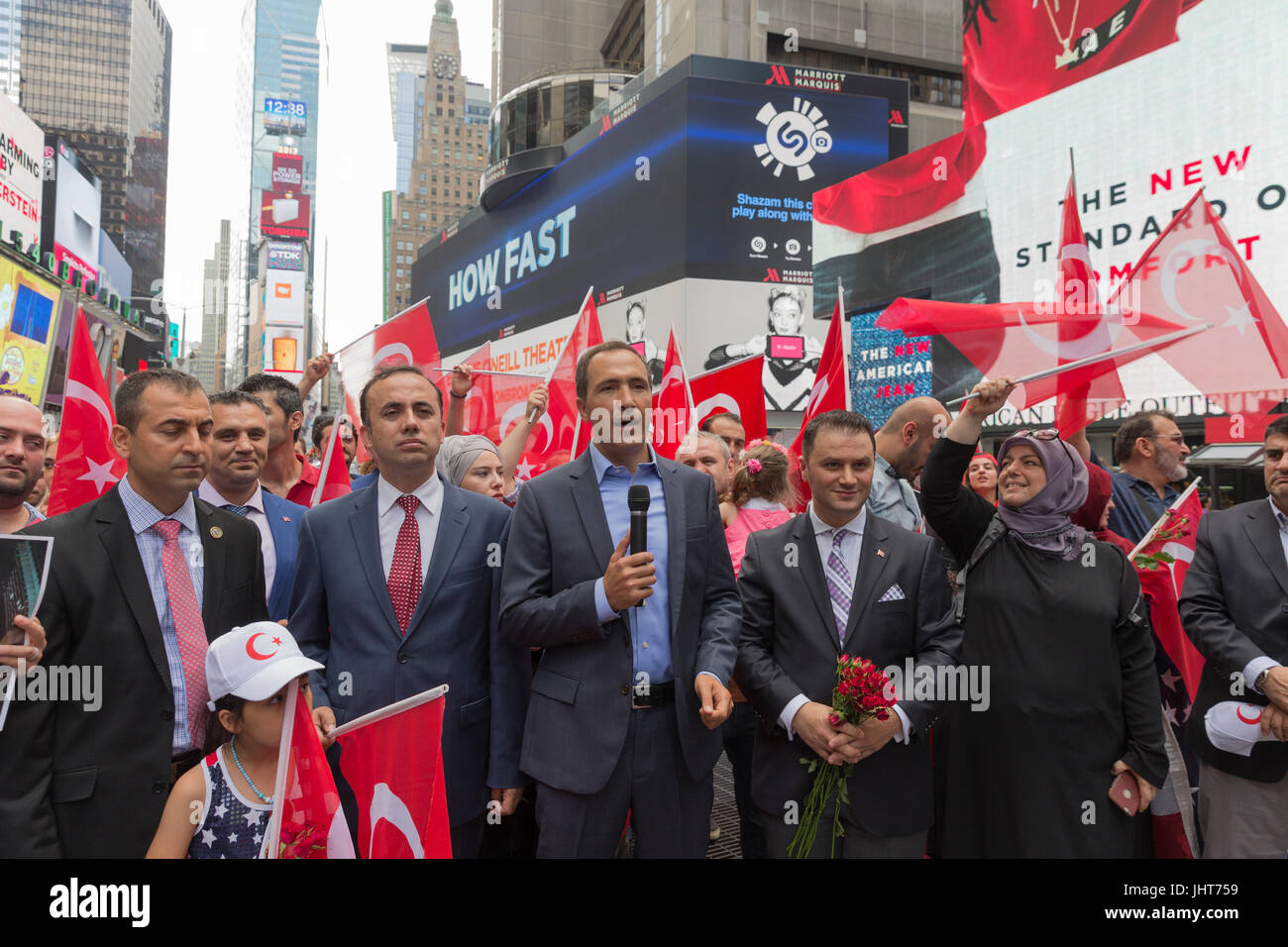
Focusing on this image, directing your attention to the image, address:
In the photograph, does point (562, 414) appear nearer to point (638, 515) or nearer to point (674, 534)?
point (674, 534)

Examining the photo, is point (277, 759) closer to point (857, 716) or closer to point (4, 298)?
point (857, 716)

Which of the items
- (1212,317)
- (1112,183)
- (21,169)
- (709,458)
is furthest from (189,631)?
(21,169)

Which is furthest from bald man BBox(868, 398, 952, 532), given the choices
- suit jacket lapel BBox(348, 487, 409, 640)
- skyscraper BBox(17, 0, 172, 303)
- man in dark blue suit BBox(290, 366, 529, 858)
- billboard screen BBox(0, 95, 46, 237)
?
Result: skyscraper BBox(17, 0, 172, 303)

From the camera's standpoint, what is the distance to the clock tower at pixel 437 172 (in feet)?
513

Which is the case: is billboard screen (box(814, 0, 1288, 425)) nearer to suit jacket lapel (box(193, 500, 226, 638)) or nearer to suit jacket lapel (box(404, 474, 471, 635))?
suit jacket lapel (box(404, 474, 471, 635))

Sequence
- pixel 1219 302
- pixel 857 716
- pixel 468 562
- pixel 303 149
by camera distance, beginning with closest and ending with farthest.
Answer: pixel 857 716
pixel 468 562
pixel 1219 302
pixel 303 149

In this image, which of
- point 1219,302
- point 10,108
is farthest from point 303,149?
point 1219,302

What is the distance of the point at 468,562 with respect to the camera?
120 inches

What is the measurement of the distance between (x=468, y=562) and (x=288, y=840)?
40.1 inches

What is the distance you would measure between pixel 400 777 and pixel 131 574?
1.00 metres

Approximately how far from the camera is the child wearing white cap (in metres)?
2.38

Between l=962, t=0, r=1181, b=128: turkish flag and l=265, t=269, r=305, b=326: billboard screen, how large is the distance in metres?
81.3

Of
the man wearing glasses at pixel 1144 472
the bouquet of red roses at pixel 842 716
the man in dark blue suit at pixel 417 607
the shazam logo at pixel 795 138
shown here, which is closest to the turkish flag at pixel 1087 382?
the man wearing glasses at pixel 1144 472
